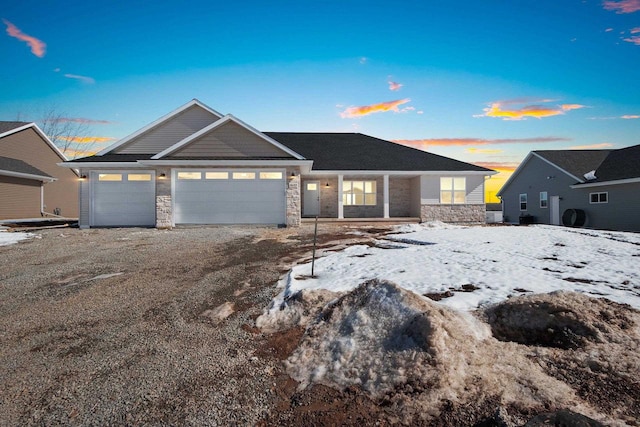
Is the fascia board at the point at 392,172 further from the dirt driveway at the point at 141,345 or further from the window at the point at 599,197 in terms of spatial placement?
the dirt driveway at the point at 141,345

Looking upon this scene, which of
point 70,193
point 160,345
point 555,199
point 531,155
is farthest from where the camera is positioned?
point 70,193

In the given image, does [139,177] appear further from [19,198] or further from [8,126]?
[8,126]

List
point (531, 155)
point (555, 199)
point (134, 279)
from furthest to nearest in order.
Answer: point (531, 155)
point (555, 199)
point (134, 279)

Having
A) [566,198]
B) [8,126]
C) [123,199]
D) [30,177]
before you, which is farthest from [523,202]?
[8,126]

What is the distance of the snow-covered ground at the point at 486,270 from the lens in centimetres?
458

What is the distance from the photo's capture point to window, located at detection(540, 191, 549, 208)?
70.2ft

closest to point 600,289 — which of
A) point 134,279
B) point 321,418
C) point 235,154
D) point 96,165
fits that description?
point 321,418

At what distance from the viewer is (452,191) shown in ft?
59.6

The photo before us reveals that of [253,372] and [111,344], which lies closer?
[253,372]

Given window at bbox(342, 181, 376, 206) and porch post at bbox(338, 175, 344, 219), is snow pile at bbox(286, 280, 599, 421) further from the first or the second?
window at bbox(342, 181, 376, 206)

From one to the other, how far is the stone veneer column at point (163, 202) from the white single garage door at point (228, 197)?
26cm

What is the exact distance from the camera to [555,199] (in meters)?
20.6

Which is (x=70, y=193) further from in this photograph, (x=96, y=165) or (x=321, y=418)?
(x=321, y=418)

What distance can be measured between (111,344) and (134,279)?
279 centimetres
